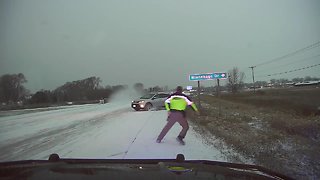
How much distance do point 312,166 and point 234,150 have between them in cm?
214

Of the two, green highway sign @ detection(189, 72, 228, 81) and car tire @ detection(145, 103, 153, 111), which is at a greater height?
green highway sign @ detection(189, 72, 228, 81)

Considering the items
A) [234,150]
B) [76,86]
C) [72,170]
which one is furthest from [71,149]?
[76,86]

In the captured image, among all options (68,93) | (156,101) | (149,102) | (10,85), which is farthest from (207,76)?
(68,93)

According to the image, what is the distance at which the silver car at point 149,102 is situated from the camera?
26.2 meters

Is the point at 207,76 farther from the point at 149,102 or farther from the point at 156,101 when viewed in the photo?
the point at 156,101

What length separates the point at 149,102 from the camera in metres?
26.8

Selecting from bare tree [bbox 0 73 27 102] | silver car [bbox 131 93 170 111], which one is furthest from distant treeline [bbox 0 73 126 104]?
silver car [bbox 131 93 170 111]

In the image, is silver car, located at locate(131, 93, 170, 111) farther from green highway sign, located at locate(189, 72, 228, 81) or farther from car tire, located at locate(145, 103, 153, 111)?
green highway sign, located at locate(189, 72, 228, 81)

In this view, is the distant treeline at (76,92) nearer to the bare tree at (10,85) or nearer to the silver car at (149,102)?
the bare tree at (10,85)

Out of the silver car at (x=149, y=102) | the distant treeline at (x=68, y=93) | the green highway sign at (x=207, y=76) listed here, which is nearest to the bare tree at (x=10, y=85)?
the distant treeline at (x=68, y=93)

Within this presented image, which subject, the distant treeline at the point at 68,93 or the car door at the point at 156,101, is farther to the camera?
the distant treeline at the point at 68,93

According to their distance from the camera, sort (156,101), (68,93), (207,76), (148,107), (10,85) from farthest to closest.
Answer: (68,93) → (10,85) → (156,101) → (148,107) → (207,76)

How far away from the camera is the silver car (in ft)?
86.1

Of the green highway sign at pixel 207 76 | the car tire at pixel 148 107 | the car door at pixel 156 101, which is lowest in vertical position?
the car tire at pixel 148 107
